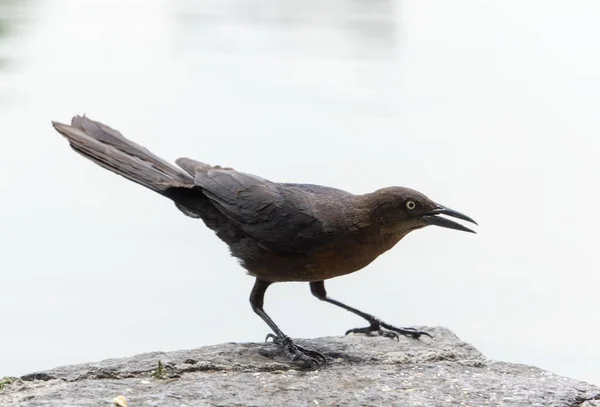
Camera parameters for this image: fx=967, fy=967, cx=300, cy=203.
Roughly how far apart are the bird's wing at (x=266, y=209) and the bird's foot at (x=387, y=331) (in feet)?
2.13

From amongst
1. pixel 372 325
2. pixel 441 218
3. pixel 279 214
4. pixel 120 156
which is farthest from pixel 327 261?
pixel 120 156

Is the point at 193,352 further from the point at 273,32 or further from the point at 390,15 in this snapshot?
the point at 273,32

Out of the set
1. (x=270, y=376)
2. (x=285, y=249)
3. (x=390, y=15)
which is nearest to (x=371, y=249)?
(x=285, y=249)

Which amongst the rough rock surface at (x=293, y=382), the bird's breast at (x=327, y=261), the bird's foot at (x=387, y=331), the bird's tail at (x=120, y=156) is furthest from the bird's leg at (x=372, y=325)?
the bird's tail at (x=120, y=156)

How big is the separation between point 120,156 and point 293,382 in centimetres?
123

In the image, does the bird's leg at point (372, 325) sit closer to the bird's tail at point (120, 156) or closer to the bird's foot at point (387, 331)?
the bird's foot at point (387, 331)

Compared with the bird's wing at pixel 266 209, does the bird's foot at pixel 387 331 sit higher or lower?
lower

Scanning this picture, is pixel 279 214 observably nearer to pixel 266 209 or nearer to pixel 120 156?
pixel 266 209

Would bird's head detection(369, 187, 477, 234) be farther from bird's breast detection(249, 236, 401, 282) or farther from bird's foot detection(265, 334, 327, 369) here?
bird's foot detection(265, 334, 327, 369)

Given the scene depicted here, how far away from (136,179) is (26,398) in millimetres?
1125

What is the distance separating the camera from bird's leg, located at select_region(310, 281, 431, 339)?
390 cm

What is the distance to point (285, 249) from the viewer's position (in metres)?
3.52

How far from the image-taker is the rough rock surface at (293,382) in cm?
297

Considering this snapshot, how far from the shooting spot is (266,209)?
12.0ft
